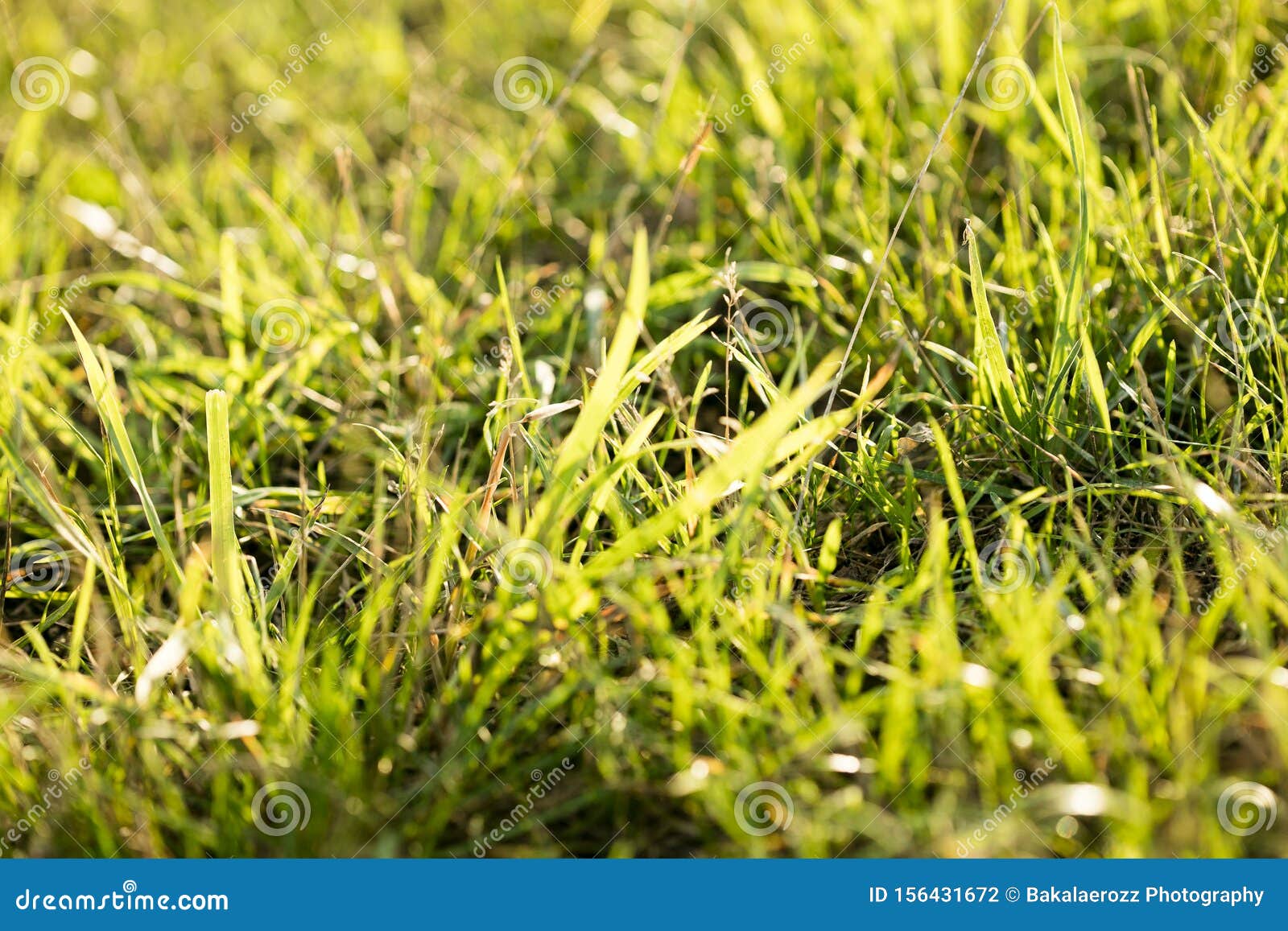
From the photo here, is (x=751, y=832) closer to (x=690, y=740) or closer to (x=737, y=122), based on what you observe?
(x=690, y=740)

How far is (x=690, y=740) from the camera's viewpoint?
4.00 feet

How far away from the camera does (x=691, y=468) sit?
4.52 ft

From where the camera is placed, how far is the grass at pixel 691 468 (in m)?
1.14

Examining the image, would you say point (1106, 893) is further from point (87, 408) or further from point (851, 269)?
point (87, 408)

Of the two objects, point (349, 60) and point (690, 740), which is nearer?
point (690, 740)

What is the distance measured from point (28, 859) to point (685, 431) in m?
0.95

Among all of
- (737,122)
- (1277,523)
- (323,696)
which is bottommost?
(323,696)

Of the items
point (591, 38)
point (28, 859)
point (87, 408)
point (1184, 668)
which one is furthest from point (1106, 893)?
point (591, 38)

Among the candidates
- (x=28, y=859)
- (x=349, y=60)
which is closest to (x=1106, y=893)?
(x=28, y=859)

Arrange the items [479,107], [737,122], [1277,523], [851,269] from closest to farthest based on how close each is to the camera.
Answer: [1277,523] → [851,269] → [737,122] → [479,107]

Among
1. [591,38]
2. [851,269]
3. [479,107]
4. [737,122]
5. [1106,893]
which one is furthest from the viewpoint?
[591,38]

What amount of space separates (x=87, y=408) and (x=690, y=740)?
1.30 meters

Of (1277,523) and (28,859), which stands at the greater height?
(1277,523)

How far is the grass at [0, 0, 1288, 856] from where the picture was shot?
1.14 meters
